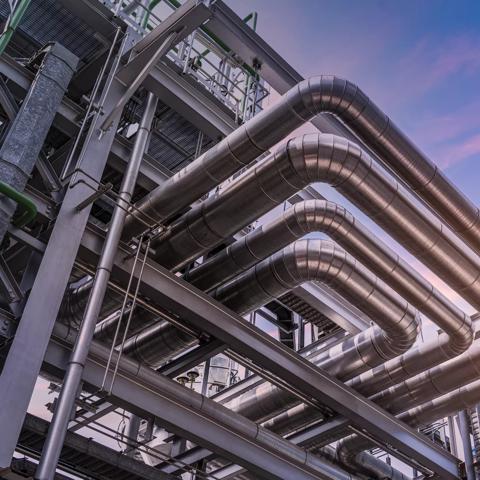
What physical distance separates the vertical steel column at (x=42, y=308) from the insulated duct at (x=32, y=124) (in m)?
0.67

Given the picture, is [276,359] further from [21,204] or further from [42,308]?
[21,204]

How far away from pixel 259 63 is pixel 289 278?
3.83 metres

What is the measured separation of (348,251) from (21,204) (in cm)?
408

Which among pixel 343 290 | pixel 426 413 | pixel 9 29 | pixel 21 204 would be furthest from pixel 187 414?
pixel 9 29

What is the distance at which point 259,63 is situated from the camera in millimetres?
10062

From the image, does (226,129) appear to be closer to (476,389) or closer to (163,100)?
(163,100)

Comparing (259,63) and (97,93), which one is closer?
(97,93)

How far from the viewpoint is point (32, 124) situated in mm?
6719

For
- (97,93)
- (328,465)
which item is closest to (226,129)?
(97,93)

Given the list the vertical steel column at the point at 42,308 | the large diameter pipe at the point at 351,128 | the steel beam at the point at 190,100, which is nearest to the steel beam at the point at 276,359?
the vertical steel column at the point at 42,308

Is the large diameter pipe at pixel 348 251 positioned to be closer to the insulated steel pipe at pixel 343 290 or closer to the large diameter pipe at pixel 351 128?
the insulated steel pipe at pixel 343 290

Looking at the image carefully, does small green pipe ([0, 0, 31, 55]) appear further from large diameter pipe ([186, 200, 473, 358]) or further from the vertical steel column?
large diameter pipe ([186, 200, 473, 358])

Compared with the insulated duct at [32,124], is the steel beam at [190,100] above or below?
above

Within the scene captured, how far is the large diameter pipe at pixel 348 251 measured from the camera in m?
7.85
